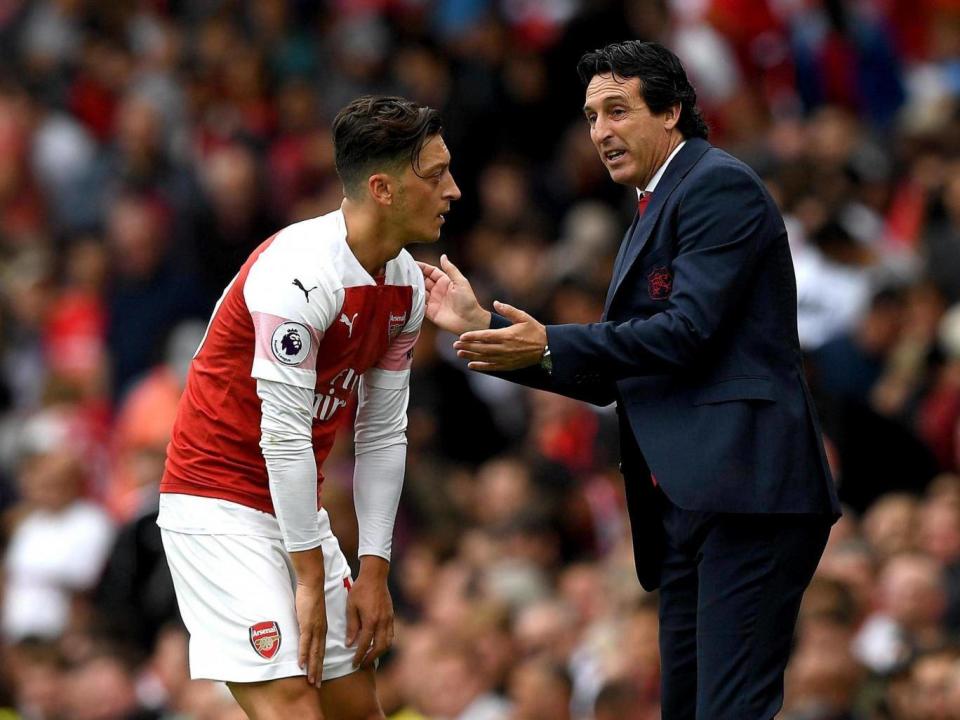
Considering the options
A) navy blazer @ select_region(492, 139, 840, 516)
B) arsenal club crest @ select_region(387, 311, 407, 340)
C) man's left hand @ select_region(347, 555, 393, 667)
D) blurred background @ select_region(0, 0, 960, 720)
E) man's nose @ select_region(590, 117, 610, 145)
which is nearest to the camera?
navy blazer @ select_region(492, 139, 840, 516)

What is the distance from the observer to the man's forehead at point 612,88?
4961 millimetres

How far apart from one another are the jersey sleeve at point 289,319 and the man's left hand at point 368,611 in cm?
69

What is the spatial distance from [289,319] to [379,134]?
1.91 ft

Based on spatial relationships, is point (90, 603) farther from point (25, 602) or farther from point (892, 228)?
point (892, 228)

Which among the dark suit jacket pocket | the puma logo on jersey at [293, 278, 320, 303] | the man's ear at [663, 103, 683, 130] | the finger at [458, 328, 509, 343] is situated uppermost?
the man's ear at [663, 103, 683, 130]

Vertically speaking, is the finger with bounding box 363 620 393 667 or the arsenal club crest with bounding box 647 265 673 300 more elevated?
the arsenal club crest with bounding box 647 265 673 300

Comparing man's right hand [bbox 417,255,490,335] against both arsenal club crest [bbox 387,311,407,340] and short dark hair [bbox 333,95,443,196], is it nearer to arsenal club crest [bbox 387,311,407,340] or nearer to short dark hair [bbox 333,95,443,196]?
arsenal club crest [bbox 387,311,407,340]

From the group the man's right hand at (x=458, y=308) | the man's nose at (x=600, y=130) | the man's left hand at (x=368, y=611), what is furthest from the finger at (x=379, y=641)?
the man's nose at (x=600, y=130)

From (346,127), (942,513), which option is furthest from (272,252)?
(942,513)

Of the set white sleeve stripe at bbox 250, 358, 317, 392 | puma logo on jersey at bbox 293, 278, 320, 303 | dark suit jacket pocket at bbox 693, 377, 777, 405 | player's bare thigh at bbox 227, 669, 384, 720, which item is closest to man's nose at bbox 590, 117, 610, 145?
dark suit jacket pocket at bbox 693, 377, 777, 405

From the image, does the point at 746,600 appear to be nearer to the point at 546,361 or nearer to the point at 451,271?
the point at 546,361

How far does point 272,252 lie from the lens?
5055 mm

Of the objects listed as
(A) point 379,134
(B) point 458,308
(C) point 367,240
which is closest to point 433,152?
(A) point 379,134

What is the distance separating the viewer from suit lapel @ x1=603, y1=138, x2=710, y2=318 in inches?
195
